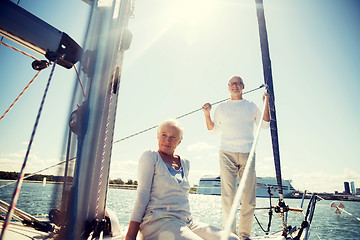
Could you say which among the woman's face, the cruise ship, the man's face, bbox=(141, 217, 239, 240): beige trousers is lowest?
the cruise ship

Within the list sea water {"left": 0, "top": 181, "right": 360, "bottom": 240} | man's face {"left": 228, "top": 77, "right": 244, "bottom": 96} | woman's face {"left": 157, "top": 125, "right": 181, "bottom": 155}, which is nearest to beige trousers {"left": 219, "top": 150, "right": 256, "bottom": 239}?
man's face {"left": 228, "top": 77, "right": 244, "bottom": 96}

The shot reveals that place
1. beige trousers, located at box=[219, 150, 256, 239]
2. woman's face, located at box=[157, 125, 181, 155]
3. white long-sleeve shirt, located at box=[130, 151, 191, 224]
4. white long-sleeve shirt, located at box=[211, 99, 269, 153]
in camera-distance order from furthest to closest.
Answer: white long-sleeve shirt, located at box=[211, 99, 269, 153] → beige trousers, located at box=[219, 150, 256, 239] → woman's face, located at box=[157, 125, 181, 155] → white long-sleeve shirt, located at box=[130, 151, 191, 224]

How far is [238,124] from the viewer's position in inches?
87.5

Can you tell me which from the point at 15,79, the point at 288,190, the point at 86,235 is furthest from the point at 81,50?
the point at 288,190

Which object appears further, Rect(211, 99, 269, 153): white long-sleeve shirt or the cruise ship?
the cruise ship

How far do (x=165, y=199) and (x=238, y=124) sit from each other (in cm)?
142

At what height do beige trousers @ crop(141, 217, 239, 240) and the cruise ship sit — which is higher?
beige trousers @ crop(141, 217, 239, 240)

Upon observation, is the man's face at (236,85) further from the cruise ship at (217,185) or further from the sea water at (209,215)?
the cruise ship at (217,185)

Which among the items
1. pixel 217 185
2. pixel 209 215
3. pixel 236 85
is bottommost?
pixel 209 215

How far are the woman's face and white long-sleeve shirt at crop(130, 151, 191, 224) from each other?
87 mm

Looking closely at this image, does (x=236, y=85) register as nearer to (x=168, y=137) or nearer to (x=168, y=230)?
(x=168, y=137)

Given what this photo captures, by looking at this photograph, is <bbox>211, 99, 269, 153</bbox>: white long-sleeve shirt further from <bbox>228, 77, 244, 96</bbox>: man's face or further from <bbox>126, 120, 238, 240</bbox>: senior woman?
<bbox>126, 120, 238, 240</bbox>: senior woman

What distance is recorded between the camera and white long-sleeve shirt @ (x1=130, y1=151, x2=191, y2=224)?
1009 mm

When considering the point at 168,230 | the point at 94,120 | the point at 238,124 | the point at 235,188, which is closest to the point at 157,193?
the point at 168,230
